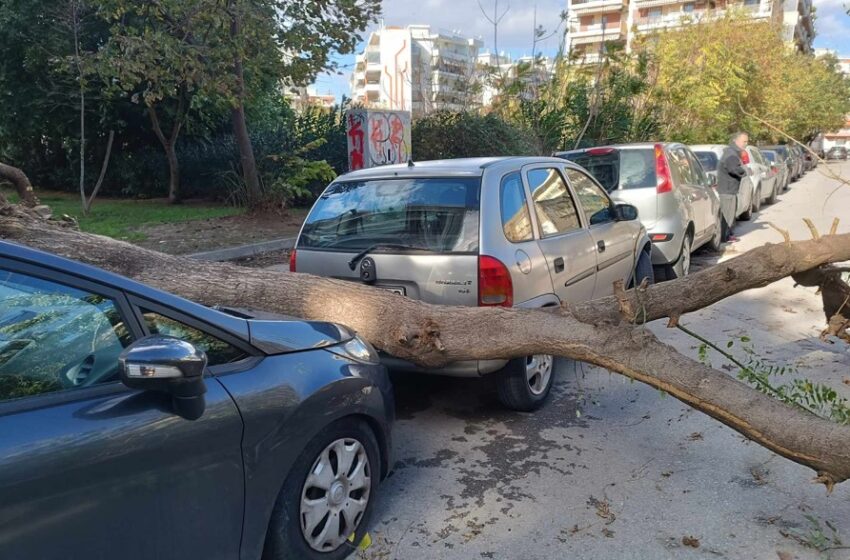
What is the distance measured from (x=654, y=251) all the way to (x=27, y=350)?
7.34 m

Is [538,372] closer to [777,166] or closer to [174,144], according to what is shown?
[174,144]

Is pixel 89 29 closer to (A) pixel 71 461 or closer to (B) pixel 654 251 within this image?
(B) pixel 654 251

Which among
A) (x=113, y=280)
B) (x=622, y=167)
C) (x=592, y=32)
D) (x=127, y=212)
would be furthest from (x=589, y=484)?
(x=592, y=32)

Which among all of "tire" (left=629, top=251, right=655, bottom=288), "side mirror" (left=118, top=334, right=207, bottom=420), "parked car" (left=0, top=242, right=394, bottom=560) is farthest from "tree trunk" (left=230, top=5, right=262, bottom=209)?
"side mirror" (left=118, top=334, right=207, bottom=420)

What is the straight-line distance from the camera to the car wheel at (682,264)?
27.2 feet

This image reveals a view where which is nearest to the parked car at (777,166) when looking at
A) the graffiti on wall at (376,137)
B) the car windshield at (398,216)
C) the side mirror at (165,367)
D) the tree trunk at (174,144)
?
the graffiti on wall at (376,137)

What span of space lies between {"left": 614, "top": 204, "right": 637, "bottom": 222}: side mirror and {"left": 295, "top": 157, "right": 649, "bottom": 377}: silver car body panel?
519 millimetres

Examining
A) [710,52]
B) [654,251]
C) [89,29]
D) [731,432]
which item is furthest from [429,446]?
[710,52]

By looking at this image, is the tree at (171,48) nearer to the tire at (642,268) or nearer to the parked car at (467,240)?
the parked car at (467,240)

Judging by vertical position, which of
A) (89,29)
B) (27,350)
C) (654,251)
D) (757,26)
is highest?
(757,26)

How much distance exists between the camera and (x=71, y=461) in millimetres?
1866

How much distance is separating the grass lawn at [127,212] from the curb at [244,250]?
179 cm

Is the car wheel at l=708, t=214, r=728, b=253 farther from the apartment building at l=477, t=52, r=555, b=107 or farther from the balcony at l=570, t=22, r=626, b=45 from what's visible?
the balcony at l=570, t=22, r=626, b=45

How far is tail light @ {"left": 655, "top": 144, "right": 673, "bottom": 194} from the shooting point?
8.28m
